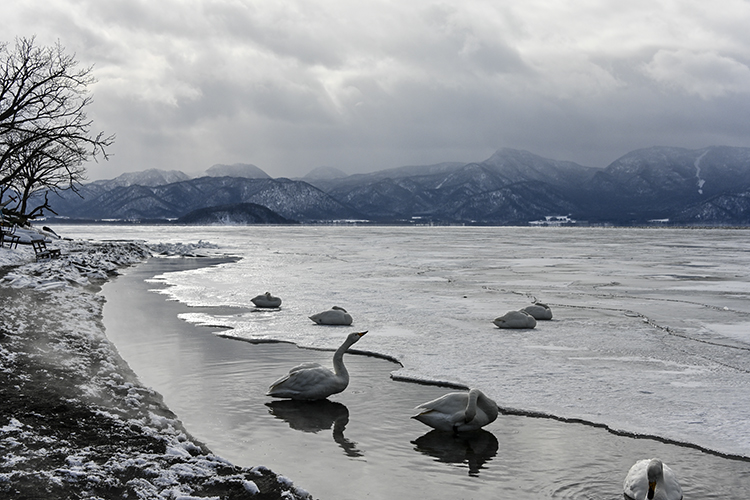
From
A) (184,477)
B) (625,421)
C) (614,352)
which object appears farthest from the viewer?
(614,352)

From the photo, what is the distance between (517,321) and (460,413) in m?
6.93

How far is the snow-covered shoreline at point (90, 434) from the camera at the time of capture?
5191 mm

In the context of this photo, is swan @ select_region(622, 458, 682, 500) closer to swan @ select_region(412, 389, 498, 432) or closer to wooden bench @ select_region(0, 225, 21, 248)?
swan @ select_region(412, 389, 498, 432)

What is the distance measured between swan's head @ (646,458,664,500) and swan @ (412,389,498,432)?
2239 mm

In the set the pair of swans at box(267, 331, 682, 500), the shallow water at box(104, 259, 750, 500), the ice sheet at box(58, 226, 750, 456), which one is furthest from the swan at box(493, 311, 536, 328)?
the pair of swans at box(267, 331, 682, 500)

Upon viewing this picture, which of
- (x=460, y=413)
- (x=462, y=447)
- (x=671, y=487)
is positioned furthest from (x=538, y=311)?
(x=671, y=487)

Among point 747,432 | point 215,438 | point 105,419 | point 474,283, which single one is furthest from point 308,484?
point 474,283

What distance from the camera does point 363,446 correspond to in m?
6.71

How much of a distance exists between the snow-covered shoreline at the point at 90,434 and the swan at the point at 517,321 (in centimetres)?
805

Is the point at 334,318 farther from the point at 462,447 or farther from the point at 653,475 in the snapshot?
the point at 653,475

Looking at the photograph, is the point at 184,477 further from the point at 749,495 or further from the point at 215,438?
the point at 749,495

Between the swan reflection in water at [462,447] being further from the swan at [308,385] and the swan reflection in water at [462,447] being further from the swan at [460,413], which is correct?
the swan at [308,385]

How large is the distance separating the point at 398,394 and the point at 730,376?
5296mm

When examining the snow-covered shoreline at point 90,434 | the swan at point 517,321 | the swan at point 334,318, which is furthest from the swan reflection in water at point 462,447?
the swan at point 334,318
